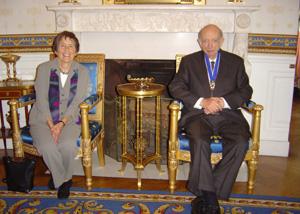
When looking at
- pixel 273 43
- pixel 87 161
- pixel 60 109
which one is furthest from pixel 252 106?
pixel 60 109

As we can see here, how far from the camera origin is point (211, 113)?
100 inches

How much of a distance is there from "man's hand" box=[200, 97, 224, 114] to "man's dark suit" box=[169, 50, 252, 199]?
0.22 feet

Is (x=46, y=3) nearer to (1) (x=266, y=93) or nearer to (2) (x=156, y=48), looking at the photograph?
(2) (x=156, y=48)

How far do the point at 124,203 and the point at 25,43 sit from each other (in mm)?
2211

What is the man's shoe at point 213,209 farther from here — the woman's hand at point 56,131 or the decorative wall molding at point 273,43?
the decorative wall molding at point 273,43

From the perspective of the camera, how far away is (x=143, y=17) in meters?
3.09

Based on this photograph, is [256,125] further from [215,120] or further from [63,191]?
[63,191]

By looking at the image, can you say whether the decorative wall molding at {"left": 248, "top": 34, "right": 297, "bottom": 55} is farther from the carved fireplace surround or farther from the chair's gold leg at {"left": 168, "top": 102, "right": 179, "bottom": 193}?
the chair's gold leg at {"left": 168, "top": 102, "right": 179, "bottom": 193}

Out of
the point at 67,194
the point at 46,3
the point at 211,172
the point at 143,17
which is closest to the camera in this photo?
the point at 211,172

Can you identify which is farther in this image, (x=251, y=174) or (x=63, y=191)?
(x=251, y=174)

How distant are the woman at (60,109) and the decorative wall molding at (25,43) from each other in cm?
88

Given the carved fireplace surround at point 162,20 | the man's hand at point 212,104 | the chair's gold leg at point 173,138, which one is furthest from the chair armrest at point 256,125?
the carved fireplace surround at point 162,20

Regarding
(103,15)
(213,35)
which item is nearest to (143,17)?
(103,15)

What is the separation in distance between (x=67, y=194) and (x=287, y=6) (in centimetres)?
290
